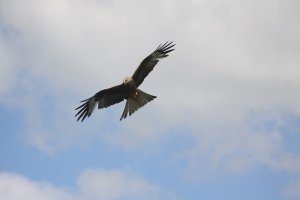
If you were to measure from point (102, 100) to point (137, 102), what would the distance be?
5.63ft

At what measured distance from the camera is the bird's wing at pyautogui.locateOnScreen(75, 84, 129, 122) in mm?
18734

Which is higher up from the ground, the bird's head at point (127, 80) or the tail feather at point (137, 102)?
the bird's head at point (127, 80)

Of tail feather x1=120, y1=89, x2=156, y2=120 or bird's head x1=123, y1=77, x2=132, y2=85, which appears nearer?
tail feather x1=120, y1=89, x2=156, y2=120

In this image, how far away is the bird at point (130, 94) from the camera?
17859 millimetres

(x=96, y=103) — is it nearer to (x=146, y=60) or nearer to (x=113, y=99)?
(x=113, y=99)

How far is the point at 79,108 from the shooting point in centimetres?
1903

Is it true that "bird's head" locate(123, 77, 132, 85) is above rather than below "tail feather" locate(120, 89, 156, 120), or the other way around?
above

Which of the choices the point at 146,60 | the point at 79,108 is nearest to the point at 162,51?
the point at 146,60

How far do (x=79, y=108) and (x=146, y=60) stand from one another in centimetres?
273

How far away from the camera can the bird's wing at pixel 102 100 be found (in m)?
18.7

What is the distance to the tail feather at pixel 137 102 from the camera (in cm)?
1773

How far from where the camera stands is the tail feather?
17734mm

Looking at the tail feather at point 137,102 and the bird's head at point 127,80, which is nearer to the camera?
the tail feather at point 137,102

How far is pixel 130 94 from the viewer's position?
60.1 feet
